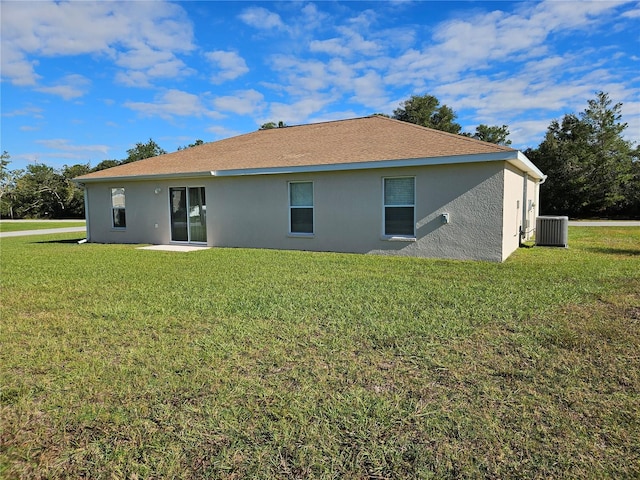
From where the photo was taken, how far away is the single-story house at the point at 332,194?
394 inches

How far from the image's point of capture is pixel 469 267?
8.91 meters

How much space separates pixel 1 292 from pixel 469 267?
937cm

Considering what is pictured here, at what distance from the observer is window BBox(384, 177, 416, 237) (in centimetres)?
1074

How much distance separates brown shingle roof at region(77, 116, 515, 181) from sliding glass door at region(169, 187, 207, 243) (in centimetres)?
82

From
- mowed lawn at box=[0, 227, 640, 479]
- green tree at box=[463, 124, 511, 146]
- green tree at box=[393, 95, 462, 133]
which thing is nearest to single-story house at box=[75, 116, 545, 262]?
mowed lawn at box=[0, 227, 640, 479]

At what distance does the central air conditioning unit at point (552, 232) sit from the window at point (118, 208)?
1511cm

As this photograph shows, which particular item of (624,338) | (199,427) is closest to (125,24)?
(199,427)

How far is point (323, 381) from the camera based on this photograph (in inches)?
136

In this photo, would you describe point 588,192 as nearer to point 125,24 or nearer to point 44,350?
point 125,24

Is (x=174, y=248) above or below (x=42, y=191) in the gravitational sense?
below

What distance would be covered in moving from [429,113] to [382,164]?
34499 mm

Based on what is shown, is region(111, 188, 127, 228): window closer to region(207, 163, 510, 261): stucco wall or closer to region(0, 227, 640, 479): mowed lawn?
region(207, 163, 510, 261): stucco wall

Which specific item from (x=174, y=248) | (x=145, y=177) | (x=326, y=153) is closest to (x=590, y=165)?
(x=326, y=153)

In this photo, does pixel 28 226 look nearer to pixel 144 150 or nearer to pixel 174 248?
pixel 144 150
